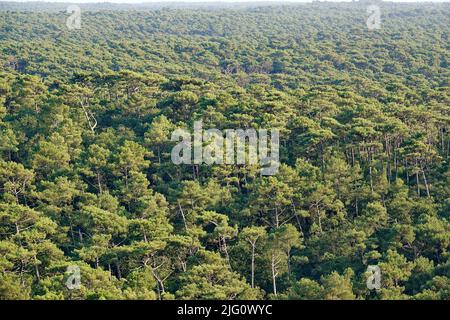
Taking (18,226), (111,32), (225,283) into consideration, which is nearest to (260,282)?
(225,283)

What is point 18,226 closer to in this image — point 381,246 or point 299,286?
point 299,286

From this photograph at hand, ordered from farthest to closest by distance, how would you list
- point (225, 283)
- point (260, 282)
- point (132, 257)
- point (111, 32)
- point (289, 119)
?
point (111, 32) < point (289, 119) < point (260, 282) < point (132, 257) < point (225, 283)

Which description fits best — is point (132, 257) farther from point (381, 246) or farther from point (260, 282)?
point (381, 246)

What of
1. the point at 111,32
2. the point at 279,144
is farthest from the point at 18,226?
the point at 111,32
